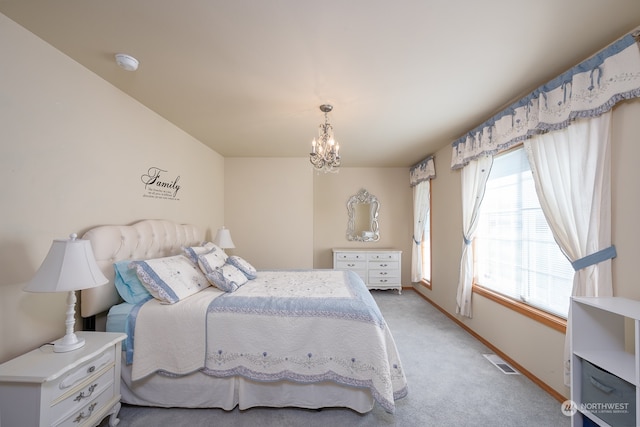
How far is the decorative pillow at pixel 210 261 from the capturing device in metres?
2.23

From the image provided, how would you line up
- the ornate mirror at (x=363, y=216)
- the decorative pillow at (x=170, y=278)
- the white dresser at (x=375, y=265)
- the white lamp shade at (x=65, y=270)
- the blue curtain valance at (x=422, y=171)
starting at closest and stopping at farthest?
1. the white lamp shade at (x=65, y=270)
2. the decorative pillow at (x=170, y=278)
3. the blue curtain valance at (x=422, y=171)
4. the white dresser at (x=375, y=265)
5. the ornate mirror at (x=363, y=216)

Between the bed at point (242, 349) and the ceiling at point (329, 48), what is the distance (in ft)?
4.28

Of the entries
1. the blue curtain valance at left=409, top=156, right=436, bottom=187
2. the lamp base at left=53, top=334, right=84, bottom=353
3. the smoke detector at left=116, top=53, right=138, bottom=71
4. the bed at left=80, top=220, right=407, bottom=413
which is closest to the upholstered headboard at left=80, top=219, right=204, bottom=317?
the bed at left=80, top=220, right=407, bottom=413

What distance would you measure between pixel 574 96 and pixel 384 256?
3.33 m

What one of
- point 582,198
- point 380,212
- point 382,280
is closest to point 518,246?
point 582,198

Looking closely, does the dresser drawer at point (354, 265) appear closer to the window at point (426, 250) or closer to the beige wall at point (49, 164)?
the window at point (426, 250)

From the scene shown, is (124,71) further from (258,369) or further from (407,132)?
(407,132)

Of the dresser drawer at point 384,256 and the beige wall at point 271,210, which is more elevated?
the beige wall at point 271,210

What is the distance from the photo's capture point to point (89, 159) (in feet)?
5.92

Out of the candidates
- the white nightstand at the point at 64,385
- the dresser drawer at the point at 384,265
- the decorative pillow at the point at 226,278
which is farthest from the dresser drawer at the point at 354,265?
the white nightstand at the point at 64,385

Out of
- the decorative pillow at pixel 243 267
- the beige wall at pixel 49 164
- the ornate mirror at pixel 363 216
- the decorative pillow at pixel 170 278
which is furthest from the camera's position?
the ornate mirror at pixel 363 216

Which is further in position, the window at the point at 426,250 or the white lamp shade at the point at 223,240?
the window at the point at 426,250

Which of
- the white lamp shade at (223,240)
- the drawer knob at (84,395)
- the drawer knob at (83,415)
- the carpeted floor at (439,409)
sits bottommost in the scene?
the carpeted floor at (439,409)

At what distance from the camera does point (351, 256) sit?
4520mm
